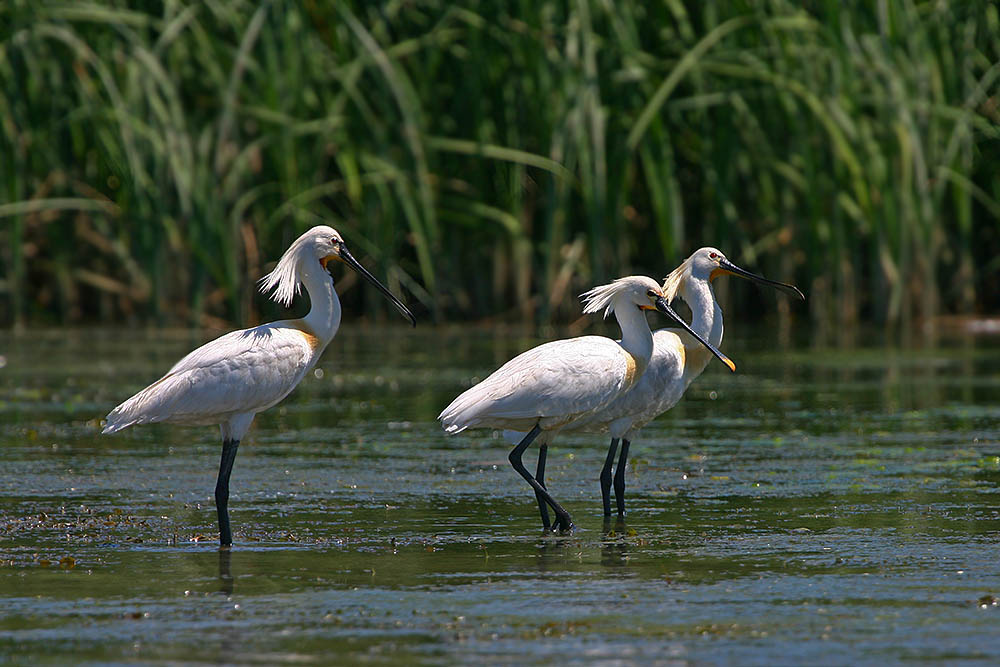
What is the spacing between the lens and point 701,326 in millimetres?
10609

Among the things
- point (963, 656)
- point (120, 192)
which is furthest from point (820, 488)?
point (120, 192)

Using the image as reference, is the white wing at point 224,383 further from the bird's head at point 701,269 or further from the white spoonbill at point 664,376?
the bird's head at point 701,269

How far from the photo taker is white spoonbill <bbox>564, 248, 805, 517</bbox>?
9.66 m

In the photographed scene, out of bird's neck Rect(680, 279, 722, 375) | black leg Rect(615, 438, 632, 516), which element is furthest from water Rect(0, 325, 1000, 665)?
bird's neck Rect(680, 279, 722, 375)

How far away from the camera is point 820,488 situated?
10211mm

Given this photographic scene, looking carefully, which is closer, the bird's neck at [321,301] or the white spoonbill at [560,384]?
the white spoonbill at [560,384]

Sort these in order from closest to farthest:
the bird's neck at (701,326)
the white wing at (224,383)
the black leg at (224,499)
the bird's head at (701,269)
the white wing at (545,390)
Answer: the black leg at (224,499) → the white wing at (224,383) → the white wing at (545,390) → the bird's neck at (701,326) → the bird's head at (701,269)

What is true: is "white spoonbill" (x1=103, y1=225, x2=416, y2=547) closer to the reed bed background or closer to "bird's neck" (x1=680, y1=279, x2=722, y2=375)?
"bird's neck" (x1=680, y1=279, x2=722, y2=375)

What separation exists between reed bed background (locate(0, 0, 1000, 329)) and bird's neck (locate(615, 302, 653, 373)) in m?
11.0

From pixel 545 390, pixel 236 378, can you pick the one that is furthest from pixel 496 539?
pixel 236 378

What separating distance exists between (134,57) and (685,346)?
39.7 feet

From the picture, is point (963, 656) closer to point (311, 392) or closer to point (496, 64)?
point (311, 392)

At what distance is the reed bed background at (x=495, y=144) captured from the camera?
69.5 ft

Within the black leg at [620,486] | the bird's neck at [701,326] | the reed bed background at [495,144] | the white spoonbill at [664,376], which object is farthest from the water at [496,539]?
the reed bed background at [495,144]
